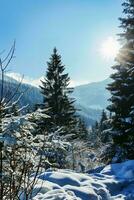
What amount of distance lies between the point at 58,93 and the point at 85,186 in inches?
1007

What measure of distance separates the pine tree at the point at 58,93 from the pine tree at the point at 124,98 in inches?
355

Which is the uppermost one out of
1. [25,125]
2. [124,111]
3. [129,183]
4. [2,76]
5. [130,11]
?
[130,11]

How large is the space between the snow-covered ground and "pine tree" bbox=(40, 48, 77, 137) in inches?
833

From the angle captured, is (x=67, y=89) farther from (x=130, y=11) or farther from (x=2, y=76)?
(x=2, y=76)

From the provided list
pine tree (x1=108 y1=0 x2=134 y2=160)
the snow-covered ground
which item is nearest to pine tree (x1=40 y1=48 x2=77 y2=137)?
pine tree (x1=108 y1=0 x2=134 y2=160)

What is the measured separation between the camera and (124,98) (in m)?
28.4

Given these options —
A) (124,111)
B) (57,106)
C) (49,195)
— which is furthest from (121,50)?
(49,195)

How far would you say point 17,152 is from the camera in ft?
18.3

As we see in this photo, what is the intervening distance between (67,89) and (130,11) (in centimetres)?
1419

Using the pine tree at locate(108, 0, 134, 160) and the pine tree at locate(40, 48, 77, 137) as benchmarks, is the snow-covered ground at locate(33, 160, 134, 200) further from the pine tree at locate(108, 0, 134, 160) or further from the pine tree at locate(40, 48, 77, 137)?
the pine tree at locate(40, 48, 77, 137)

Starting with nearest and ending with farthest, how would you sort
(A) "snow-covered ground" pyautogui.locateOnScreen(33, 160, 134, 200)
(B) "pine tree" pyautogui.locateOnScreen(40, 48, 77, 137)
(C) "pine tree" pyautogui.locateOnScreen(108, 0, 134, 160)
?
(A) "snow-covered ground" pyautogui.locateOnScreen(33, 160, 134, 200)
(C) "pine tree" pyautogui.locateOnScreen(108, 0, 134, 160)
(B) "pine tree" pyautogui.locateOnScreen(40, 48, 77, 137)

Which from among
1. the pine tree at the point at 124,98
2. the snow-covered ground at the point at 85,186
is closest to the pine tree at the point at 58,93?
the pine tree at the point at 124,98

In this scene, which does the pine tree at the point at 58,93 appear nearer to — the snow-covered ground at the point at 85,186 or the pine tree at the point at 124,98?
the pine tree at the point at 124,98

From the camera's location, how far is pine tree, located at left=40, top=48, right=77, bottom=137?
3744 centimetres
